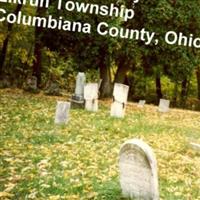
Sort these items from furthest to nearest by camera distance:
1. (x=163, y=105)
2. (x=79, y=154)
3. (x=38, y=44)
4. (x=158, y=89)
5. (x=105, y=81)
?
(x=158, y=89)
(x=38, y=44)
(x=105, y=81)
(x=163, y=105)
(x=79, y=154)

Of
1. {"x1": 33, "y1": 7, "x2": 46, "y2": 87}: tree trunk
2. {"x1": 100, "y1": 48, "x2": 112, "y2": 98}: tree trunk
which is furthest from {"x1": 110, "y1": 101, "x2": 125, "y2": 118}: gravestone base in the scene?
{"x1": 33, "y1": 7, "x2": 46, "y2": 87}: tree trunk

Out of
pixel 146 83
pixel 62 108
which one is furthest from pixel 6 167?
pixel 146 83

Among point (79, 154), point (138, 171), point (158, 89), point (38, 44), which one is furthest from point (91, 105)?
point (158, 89)

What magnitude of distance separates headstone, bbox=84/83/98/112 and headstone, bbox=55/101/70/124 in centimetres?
442

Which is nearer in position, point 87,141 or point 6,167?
point 6,167

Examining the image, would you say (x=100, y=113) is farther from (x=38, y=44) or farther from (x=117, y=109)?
(x=38, y=44)

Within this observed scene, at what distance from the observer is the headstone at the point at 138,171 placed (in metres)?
7.25

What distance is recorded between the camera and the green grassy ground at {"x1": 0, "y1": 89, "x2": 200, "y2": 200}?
→ 8.34 metres

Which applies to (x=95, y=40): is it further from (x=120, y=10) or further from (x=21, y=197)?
(x=21, y=197)

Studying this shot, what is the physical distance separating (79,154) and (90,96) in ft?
26.3

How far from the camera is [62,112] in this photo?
14281mm

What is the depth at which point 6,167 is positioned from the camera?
31.6ft

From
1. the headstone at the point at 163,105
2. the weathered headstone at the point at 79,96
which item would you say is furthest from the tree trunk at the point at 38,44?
the weathered headstone at the point at 79,96

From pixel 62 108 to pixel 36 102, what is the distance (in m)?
6.15
